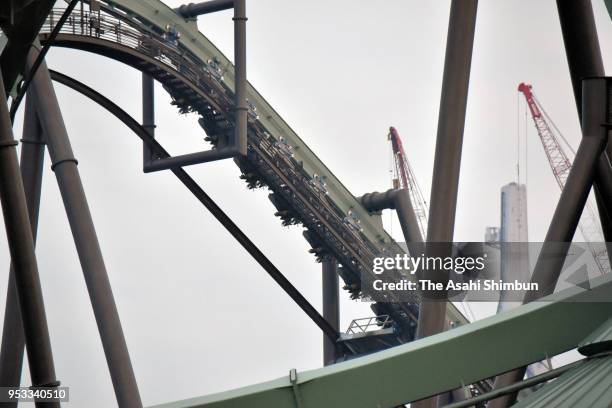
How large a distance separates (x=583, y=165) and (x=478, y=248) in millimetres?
16817

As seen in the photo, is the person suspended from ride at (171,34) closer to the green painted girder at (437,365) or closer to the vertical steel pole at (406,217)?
the vertical steel pole at (406,217)

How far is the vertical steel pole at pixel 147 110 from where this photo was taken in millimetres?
25875

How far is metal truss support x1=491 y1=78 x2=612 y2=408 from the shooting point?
11.6 m

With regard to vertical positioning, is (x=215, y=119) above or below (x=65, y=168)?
above

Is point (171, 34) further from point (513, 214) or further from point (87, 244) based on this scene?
point (513, 214)

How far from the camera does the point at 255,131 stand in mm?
26531

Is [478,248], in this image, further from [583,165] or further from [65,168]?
[583,165]

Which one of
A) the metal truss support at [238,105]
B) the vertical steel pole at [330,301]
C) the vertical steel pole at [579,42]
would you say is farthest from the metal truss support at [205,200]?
the vertical steel pole at [579,42]

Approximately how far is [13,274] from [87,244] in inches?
69.9

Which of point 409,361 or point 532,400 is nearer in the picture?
point 532,400

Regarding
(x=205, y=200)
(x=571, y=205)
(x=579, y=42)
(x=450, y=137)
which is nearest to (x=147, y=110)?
(x=205, y=200)

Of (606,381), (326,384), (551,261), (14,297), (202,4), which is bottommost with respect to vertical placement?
(606,381)

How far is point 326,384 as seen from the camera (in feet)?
28.9

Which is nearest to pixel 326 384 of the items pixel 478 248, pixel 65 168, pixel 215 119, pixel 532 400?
pixel 532 400
